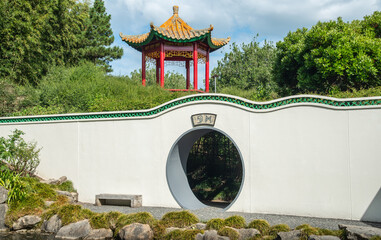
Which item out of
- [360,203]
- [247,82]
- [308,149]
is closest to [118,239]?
[308,149]

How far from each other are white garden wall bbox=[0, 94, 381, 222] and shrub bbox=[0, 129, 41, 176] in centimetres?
54

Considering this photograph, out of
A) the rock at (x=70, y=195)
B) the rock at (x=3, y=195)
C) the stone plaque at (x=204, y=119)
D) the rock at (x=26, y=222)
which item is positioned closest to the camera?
the rock at (x=26, y=222)

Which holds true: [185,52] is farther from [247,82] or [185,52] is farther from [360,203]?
[247,82]

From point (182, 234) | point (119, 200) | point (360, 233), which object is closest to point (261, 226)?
point (182, 234)

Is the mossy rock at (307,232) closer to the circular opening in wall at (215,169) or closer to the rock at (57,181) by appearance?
the circular opening in wall at (215,169)

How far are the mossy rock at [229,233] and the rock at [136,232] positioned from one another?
44.2 inches

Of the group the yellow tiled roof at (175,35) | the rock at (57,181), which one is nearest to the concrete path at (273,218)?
the rock at (57,181)

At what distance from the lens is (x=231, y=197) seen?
31.4 ft

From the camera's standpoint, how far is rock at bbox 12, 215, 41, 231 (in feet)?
21.7

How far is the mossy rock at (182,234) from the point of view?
535cm

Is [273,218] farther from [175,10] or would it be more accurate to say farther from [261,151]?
[175,10]

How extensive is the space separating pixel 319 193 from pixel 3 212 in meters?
5.83

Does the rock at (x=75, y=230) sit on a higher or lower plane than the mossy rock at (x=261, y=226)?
lower

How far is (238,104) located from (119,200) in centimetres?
335
